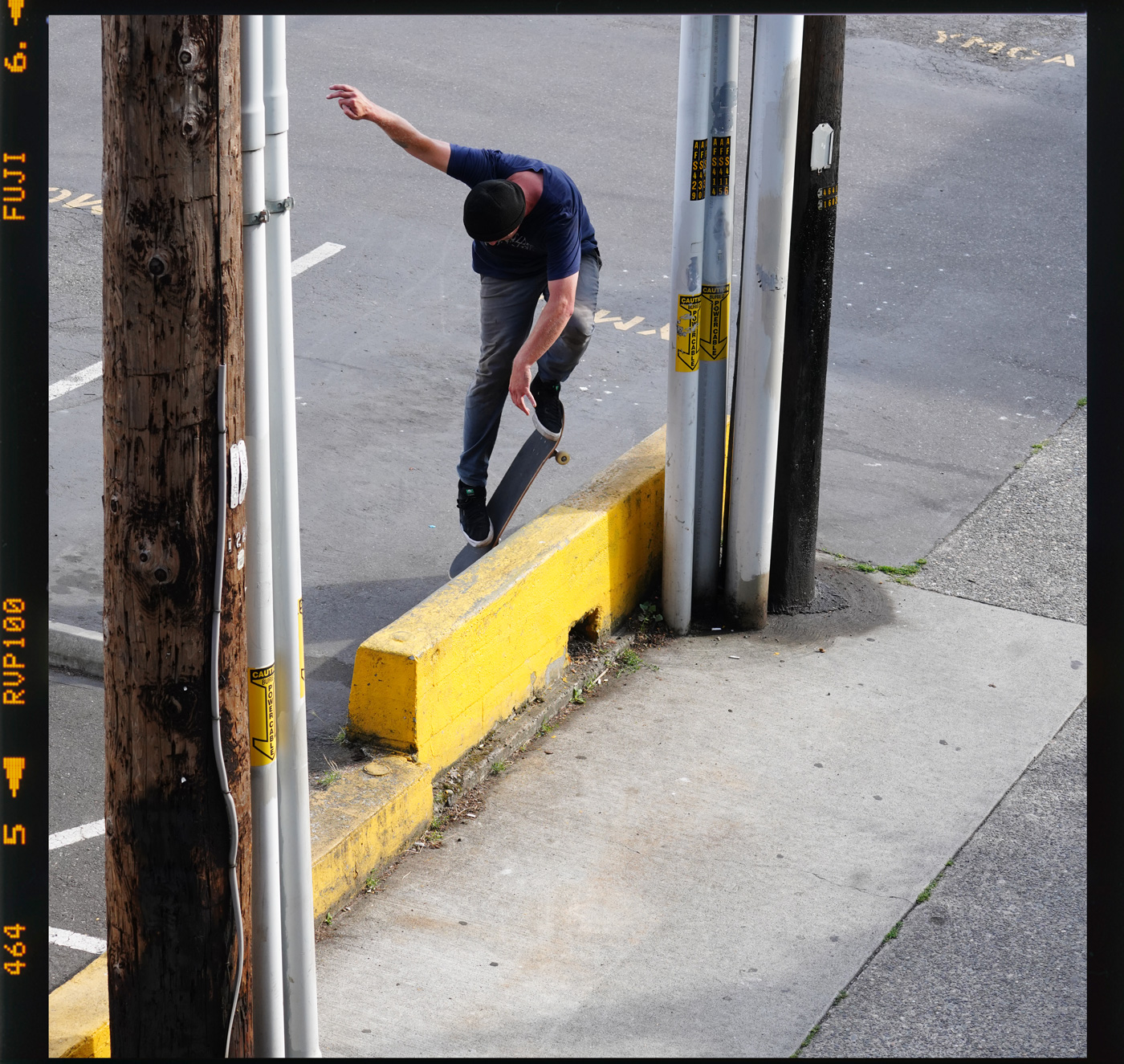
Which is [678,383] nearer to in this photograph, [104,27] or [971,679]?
[971,679]

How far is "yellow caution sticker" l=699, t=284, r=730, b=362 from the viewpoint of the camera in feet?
21.8

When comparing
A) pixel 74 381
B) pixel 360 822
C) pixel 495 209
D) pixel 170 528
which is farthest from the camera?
pixel 74 381

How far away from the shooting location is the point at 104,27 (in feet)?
9.94

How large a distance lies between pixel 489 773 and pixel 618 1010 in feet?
4.63

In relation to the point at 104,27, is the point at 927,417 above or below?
below

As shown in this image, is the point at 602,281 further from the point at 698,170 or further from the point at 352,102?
the point at 352,102

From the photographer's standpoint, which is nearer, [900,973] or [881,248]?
[900,973]

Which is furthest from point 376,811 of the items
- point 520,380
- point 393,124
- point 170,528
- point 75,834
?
point 393,124

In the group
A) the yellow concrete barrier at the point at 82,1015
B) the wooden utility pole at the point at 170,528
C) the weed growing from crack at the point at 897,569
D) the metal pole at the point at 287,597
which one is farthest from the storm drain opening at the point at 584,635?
the wooden utility pole at the point at 170,528

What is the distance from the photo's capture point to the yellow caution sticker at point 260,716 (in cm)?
365

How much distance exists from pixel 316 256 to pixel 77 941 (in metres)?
6.95

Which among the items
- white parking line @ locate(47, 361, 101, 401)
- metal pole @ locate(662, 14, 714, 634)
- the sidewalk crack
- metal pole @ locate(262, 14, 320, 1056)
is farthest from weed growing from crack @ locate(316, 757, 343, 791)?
white parking line @ locate(47, 361, 101, 401)

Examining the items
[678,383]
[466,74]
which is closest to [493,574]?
[678,383]

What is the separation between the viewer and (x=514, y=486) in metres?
7.24
